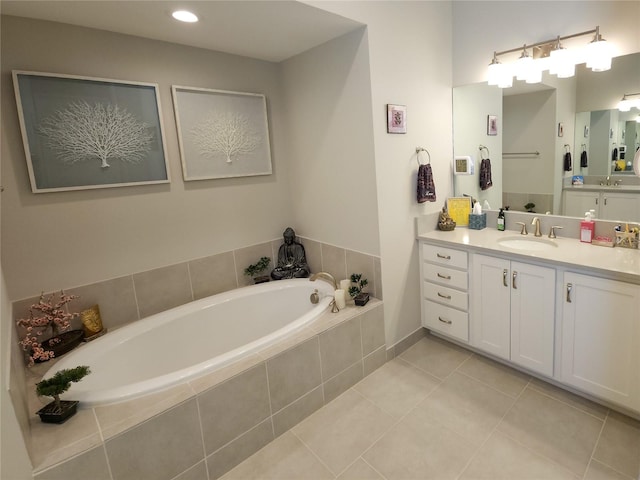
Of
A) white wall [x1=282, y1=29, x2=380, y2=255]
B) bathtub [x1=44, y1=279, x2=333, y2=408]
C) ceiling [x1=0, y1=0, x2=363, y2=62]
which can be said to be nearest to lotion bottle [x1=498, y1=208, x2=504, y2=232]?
white wall [x1=282, y1=29, x2=380, y2=255]

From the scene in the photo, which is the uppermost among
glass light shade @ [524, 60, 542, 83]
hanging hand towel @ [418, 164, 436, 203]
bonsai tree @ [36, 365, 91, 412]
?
glass light shade @ [524, 60, 542, 83]

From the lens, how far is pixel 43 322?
6.12ft

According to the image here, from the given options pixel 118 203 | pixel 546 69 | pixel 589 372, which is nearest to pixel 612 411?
pixel 589 372

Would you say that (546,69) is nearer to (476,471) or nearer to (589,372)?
(589,372)

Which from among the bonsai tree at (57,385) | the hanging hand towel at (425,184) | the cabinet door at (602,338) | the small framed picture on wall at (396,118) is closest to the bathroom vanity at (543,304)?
the cabinet door at (602,338)

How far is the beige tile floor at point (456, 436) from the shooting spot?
1606 millimetres

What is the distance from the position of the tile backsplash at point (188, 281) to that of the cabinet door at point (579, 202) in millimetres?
1291

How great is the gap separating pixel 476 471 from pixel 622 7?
8.24 ft

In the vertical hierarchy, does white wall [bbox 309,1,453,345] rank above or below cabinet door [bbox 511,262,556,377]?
above

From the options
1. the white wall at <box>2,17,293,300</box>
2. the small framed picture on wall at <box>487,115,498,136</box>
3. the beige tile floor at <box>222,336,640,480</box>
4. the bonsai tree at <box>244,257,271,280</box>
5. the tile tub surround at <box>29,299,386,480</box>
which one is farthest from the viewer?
the bonsai tree at <box>244,257,271,280</box>

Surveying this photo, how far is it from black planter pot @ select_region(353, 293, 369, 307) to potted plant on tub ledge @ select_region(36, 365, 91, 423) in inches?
60.7

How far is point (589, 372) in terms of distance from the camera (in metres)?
1.83

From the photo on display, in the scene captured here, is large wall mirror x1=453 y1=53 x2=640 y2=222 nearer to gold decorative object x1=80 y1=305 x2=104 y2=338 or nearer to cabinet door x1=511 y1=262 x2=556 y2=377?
cabinet door x1=511 y1=262 x2=556 y2=377

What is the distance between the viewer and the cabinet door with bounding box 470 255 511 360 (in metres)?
2.13
